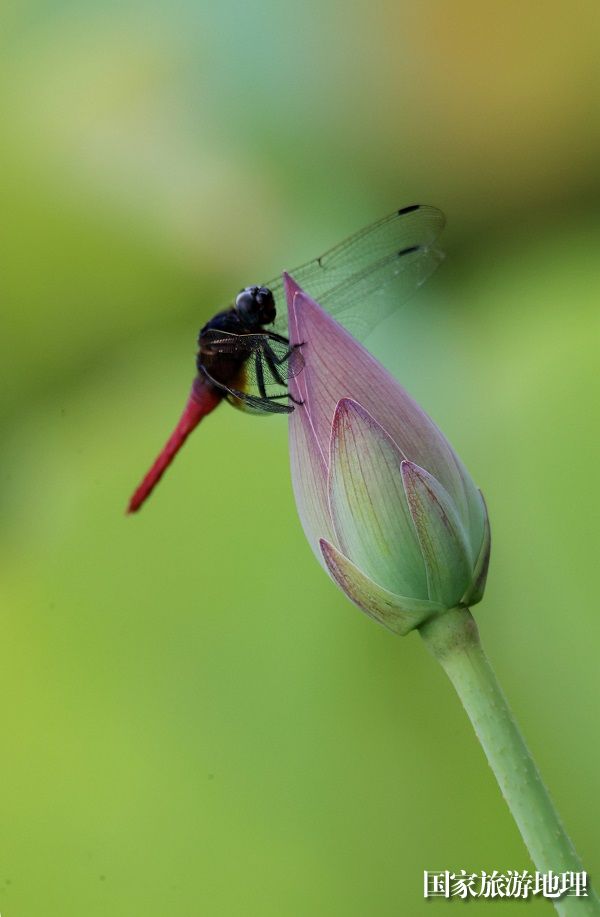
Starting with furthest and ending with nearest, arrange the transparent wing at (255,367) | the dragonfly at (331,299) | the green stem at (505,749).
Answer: the dragonfly at (331,299), the transparent wing at (255,367), the green stem at (505,749)

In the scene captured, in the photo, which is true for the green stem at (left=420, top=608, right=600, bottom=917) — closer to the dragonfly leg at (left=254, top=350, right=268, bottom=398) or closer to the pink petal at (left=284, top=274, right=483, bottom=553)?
the pink petal at (left=284, top=274, right=483, bottom=553)

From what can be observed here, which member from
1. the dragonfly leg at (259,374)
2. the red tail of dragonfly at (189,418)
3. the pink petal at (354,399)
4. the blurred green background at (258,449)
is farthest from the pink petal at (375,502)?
the blurred green background at (258,449)

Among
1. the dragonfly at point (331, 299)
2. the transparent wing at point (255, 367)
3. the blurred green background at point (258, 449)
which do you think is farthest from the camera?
the blurred green background at point (258, 449)

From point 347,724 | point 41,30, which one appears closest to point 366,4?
point 41,30

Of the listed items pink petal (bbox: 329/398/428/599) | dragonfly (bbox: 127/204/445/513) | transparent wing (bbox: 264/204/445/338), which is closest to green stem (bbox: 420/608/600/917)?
pink petal (bbox: 329/398/428/599)

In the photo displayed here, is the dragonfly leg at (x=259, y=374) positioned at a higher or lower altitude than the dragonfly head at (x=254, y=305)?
lower

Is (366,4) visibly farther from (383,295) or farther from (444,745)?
(444,745)

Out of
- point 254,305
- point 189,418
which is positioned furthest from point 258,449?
point 254,305

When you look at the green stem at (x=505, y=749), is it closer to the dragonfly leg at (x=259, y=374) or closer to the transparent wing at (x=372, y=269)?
the dragonfly leg at (x=259, y=374)
